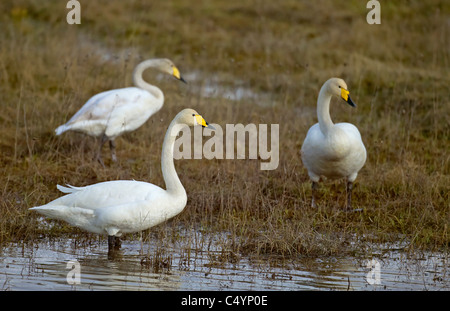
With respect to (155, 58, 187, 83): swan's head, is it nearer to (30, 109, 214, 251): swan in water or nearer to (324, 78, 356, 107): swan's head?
(324, 78, 356, 107): swan's head

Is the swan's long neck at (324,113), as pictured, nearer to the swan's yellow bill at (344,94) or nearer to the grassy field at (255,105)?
the swan's yellow bill at (344,94)

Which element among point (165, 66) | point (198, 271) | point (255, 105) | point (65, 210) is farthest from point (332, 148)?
point (255, 105)

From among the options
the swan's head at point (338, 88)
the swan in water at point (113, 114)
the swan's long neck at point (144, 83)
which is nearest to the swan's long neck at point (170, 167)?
the swan's head at point (338, 88)

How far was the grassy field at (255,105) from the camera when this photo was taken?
23.0 ft

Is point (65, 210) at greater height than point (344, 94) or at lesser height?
lesser

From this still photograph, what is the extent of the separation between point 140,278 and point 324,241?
171 cm

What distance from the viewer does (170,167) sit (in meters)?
6.39

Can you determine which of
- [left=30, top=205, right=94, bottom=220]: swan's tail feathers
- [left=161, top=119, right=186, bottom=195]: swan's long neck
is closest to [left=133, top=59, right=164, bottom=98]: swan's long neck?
[left=161, top=119, right=186, bottom=195]: swan's long neck

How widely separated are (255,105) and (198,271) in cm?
640

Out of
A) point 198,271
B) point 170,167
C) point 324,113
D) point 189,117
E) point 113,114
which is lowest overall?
point 198,271

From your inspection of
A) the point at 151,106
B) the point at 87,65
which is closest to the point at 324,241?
the point at 151,106

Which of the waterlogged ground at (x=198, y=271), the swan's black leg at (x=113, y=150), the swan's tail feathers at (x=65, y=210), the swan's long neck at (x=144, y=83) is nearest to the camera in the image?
the waterlogged ground at (x=198, y=271)

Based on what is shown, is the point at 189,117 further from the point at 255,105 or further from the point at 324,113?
the point at 255,105

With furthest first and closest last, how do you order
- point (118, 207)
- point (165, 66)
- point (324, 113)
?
point (165, 66), point (324, 113), point (118, 207)
